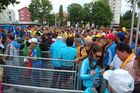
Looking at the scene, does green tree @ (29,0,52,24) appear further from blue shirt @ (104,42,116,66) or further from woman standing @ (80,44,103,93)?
woman standing @ (80,44,103,93)

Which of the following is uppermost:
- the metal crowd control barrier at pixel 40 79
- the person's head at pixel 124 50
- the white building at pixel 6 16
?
the white building at pixel 6 16

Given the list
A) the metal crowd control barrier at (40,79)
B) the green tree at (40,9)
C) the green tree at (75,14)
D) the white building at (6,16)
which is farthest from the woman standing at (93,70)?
the green tree at (40,9)

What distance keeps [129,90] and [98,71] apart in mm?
2030

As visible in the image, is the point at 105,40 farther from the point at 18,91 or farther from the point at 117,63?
the point at 18,91

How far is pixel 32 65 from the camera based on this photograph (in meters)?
7.89

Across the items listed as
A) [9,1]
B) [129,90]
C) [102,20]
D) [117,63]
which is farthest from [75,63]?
[102,20]

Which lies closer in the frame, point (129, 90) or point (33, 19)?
point (129, 90)

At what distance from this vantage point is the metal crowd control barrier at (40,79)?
634 centimetres

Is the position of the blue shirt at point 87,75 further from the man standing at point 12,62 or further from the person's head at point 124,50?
the man standing at point 12,62

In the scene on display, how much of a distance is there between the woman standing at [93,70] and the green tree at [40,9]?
4834 inches

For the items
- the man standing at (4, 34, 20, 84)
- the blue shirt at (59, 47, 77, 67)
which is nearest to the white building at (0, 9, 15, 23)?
the man standing at (4, 34, 20, 84)

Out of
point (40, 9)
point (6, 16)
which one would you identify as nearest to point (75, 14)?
point (40, 9)

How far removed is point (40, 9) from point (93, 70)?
13023cm

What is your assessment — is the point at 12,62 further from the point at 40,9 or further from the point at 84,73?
the point at 40,9
